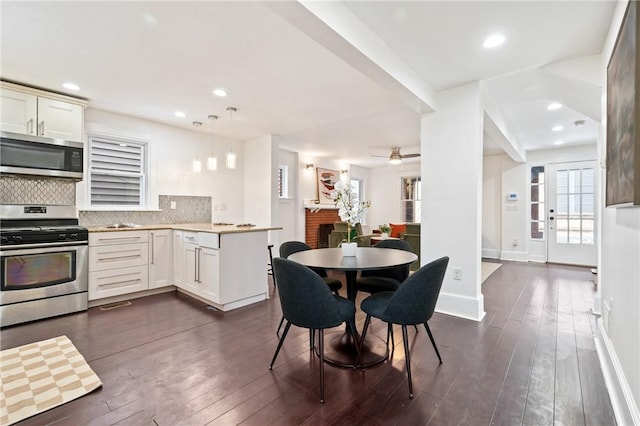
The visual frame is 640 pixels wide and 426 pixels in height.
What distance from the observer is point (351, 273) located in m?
2.44

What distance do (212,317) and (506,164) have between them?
275 inches

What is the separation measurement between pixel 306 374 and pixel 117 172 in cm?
393

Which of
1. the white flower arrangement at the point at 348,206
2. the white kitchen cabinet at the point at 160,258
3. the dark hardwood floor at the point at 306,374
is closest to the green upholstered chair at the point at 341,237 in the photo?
the dark hardwood floor at the point at 306,374

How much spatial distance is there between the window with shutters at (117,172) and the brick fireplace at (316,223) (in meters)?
3.56

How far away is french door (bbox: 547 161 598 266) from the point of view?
233 inches

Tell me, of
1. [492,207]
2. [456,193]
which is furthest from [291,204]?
[492,207]

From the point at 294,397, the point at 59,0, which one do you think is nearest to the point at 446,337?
the point at 294,397

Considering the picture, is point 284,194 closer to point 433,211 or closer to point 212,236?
point 212,236

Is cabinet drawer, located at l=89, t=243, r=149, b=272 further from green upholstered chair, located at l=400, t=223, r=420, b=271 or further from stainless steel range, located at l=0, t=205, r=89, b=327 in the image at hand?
green upholstered chair, located at l=400, t=223, r=420, b=271

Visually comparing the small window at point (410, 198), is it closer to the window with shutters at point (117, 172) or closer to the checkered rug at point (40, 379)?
the window with shutters at point (117, 172)

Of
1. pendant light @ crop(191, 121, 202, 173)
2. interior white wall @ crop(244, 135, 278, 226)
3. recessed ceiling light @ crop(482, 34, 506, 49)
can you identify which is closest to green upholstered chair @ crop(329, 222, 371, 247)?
interior white wall @ crop(244, 135, 278, 226)

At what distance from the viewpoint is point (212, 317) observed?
10.4ft

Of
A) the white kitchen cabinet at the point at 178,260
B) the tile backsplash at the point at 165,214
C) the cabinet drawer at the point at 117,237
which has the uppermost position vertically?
the tile backsplash at the point at 165,214

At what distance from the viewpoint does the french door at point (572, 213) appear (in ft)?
19.5
